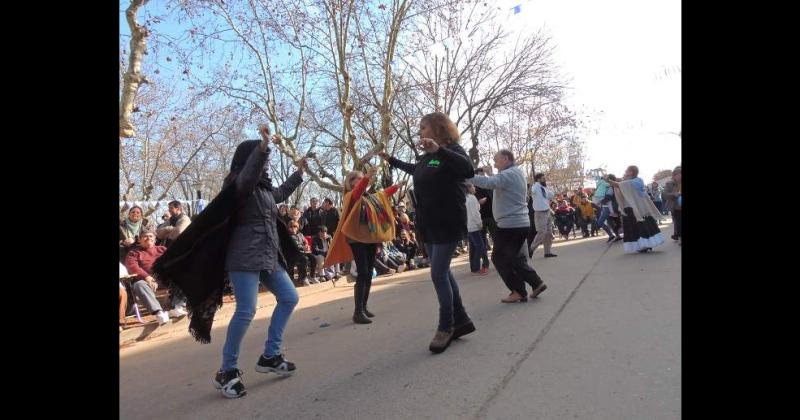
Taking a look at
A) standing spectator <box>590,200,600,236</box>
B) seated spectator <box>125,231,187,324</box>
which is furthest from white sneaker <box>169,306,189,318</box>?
standing spectator <box>590,200,600,236</box>

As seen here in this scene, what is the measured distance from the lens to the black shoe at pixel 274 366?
3.60 meters

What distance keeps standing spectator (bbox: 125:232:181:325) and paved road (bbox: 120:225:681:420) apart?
0.56 meters

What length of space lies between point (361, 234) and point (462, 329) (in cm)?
162

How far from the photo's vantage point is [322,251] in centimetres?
1053

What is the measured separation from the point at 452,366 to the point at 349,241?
→ 219 cm

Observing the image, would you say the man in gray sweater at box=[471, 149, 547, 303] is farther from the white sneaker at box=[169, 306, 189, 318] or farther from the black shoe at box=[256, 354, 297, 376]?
the white sneaker at box=[169, 306, 189, 318]

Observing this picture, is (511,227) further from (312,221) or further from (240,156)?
(312,221)

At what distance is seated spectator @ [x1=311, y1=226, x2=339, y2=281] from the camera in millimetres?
10062
